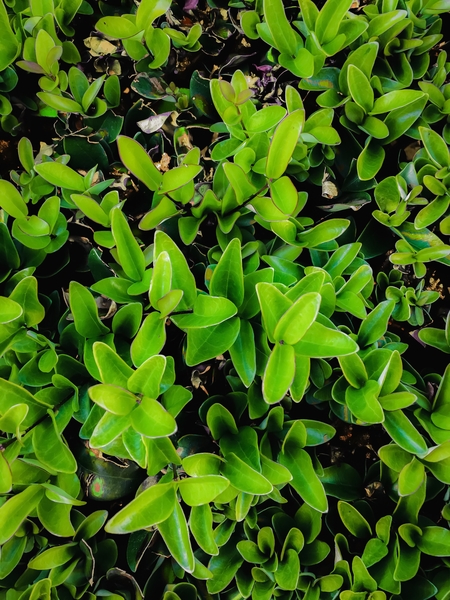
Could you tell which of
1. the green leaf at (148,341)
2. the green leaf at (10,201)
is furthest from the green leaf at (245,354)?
the green leaf at (10,201)

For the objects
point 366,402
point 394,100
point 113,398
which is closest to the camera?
point 113,398

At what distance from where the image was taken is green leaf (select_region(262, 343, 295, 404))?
596 millimetres

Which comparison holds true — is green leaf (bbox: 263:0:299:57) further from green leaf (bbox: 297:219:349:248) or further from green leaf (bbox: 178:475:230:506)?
green leaf (bbox: 178:475:230:506)

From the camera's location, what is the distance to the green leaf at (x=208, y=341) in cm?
67

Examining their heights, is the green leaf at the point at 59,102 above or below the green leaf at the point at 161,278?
above

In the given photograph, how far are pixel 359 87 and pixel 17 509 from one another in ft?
2.88

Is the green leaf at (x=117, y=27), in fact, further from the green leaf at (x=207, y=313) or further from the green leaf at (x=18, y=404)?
the green leaf at (x=18, y=404)

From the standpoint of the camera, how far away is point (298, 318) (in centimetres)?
60

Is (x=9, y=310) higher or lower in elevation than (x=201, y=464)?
higher

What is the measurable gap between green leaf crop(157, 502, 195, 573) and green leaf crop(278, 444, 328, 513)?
176mm

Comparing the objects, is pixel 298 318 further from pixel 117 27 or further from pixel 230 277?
pixel 117 27

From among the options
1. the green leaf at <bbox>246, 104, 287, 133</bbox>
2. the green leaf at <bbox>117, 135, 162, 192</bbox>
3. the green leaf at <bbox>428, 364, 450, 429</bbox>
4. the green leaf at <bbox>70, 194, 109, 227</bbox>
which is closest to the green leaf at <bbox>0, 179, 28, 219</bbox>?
the green leaf at <bbox>70, 194, 109, 227</bbox>

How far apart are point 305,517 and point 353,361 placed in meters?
0.28

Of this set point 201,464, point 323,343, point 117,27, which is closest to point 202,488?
point 201,464
